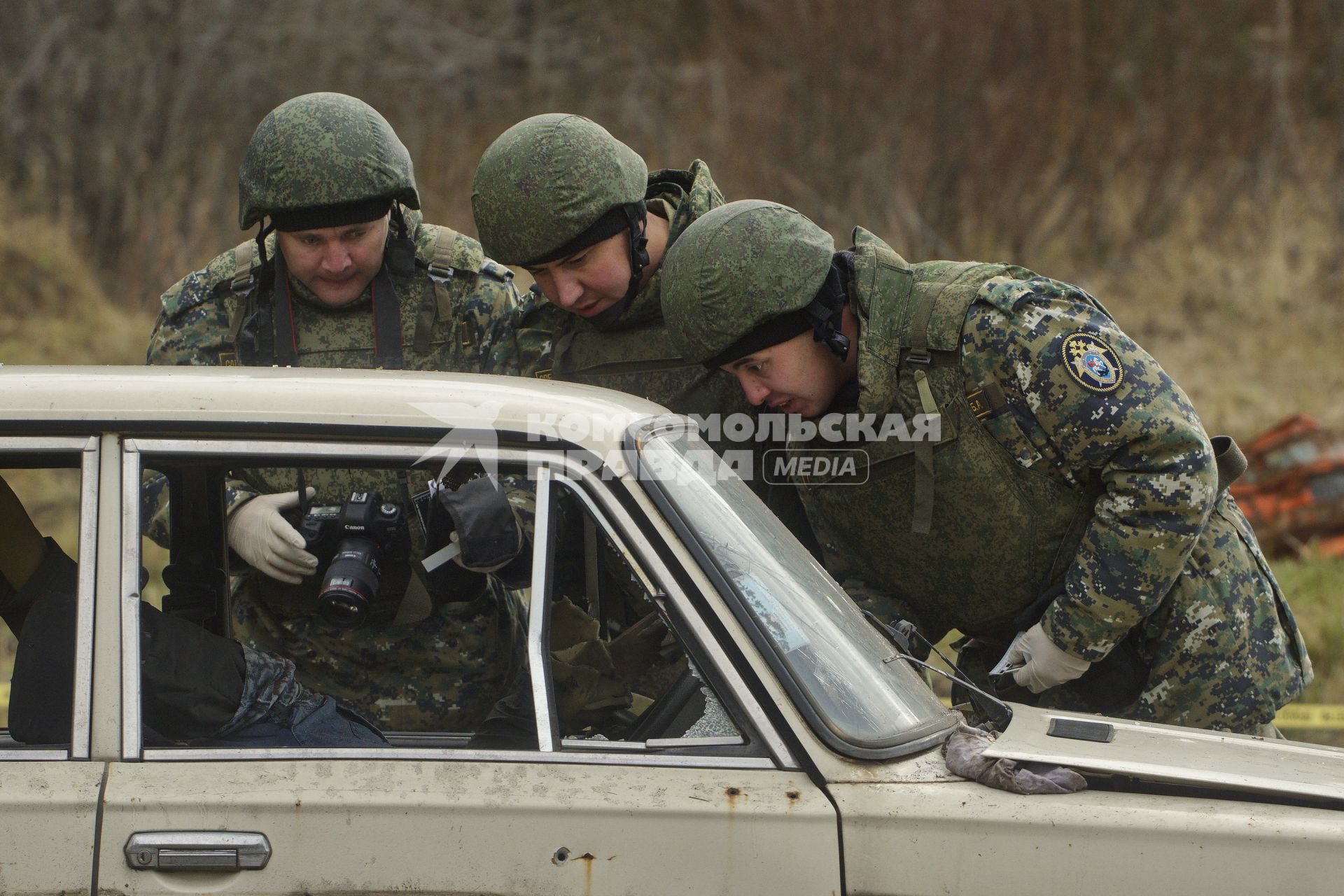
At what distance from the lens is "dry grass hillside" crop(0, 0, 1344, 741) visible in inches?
411

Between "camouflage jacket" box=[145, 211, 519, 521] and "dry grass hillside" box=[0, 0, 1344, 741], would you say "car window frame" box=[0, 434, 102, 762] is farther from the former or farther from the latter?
"dry grass hillside" box=[0, 0, 1344, 741]

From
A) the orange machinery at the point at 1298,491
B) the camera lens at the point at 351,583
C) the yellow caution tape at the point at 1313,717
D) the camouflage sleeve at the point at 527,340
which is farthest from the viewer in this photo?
the orange machinery at the point at 1298,491

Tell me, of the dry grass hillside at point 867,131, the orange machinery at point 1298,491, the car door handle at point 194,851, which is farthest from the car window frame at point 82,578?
the dry grass hillside at point 867,131

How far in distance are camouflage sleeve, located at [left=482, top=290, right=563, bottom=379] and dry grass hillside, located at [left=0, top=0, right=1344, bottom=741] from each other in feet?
22.8

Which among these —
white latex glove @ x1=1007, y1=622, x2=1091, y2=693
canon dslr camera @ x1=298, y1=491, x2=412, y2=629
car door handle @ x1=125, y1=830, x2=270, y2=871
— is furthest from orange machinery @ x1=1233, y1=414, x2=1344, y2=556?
car door handle @ x1=125, y1=830, x2=270, y2=871

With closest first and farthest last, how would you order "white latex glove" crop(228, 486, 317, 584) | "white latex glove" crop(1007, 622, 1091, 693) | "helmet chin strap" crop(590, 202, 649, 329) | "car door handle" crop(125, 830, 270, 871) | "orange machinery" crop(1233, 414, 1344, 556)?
"car door handle" crop(125, 830, 270, 871) < "white latex glove" crop(228, 486, 317, 584) < "white latex glove" crop(1007, 622, 1091, 693) < "helmet chin strap" crop(590, 202, 649, 329) < "orange machinery" crop(1233, 414, 1344, 556)

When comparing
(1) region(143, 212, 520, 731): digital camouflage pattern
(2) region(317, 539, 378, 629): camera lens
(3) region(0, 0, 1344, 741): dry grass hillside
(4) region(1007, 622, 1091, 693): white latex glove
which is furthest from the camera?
(3) region(0, 0, 1344, 741): dry grass hillside

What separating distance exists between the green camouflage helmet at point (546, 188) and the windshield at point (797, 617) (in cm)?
90

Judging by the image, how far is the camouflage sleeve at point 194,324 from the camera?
349 cm

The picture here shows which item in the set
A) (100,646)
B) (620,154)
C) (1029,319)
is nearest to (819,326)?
(1029,319)

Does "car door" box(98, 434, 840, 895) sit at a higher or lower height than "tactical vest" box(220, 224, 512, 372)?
lower

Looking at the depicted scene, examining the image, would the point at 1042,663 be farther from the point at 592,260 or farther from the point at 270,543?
the point at 270,543

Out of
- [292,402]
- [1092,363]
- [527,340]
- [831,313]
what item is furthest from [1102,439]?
[292,402]

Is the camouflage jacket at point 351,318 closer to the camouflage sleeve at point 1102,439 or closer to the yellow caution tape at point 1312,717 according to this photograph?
the camouflage sleeve at point 1102,439
